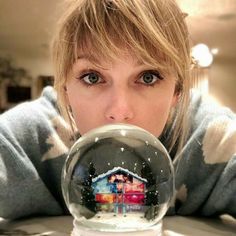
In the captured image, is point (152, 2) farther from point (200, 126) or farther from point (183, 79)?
point (200, 126)

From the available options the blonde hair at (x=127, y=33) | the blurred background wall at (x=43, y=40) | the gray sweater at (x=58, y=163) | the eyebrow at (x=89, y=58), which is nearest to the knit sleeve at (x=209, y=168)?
the gray sweater at (x=58, y=163)

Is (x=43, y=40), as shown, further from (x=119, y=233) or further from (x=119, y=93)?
(x=119, y=233)

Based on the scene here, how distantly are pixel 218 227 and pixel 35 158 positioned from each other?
259 millimetres

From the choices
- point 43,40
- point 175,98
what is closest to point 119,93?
point 175,98

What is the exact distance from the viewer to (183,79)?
19.3 inches

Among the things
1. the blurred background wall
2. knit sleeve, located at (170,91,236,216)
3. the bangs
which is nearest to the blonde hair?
the bangs

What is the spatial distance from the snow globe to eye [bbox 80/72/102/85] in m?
0.14

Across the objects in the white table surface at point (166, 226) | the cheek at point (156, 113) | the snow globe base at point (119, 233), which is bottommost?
the white table surface at point (166, 226)

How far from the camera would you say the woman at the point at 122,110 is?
1.37ft

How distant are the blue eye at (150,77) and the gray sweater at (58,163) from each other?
143 millimetres

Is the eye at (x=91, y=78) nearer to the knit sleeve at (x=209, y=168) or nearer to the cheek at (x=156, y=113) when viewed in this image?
the cheek at (x=156, y=113)

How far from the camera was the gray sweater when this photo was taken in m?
0.49

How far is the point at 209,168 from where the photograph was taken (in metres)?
0.54

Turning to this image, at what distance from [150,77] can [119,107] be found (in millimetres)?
71
